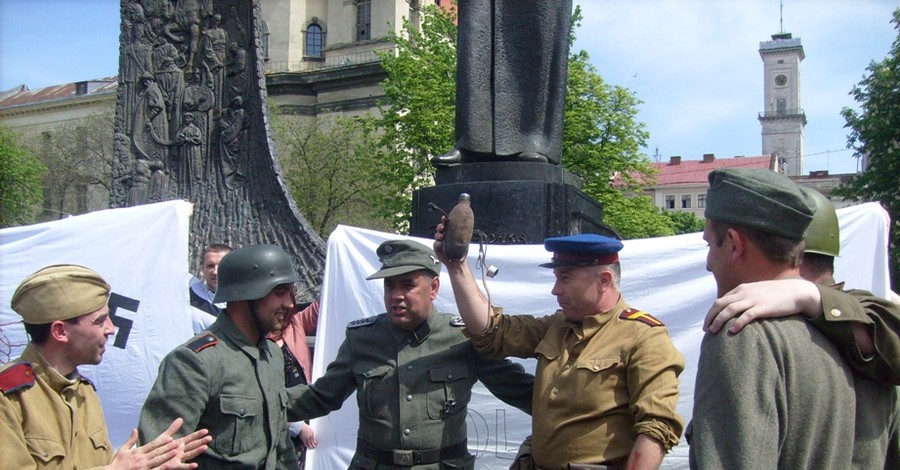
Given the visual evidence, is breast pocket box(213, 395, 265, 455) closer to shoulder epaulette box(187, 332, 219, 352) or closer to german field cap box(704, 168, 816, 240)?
shoulder epaulette box(187, 332, 219, 352)

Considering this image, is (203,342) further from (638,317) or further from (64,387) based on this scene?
(638,317)

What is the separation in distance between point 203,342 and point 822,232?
8.03ft

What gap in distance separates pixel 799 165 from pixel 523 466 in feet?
474

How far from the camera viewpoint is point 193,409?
12.0ft

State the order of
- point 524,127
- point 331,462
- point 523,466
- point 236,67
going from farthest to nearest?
point 236,67 < point 524,127 < point 331,462 < point 523,466

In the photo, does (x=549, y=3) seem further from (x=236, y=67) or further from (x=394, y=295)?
(x=236, y=67)

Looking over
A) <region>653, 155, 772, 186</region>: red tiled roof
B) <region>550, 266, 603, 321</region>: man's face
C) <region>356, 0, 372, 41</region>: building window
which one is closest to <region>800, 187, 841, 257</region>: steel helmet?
<region>550, 266, 603, 321</region>: man's face

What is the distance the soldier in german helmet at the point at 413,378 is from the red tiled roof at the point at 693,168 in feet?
296

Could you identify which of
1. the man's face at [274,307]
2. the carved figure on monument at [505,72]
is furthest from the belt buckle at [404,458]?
the carved figure on monument at [505,72]

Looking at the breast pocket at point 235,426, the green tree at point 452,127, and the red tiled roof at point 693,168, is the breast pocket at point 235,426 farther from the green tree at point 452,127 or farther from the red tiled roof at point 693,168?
the red tiled roof at point 693,168

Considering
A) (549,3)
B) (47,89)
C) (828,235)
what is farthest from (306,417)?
(47,89)

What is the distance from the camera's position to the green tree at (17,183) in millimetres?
37875

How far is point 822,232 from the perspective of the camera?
2.52 meters

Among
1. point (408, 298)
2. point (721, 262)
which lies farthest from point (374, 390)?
point (721, 262)
